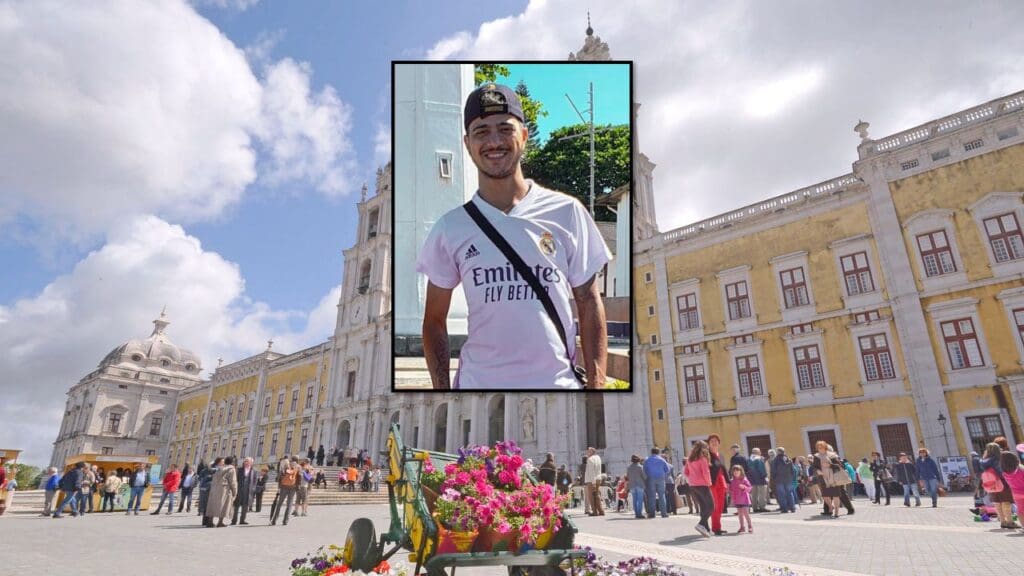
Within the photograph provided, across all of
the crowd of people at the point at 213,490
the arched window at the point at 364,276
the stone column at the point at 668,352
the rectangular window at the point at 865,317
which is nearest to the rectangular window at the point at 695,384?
the stone column at the point at 668,352

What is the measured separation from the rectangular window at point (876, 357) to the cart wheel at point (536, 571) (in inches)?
756

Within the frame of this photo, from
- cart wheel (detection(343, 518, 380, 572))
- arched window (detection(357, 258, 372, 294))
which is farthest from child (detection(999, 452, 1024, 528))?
arched window (detection(357, 258, 372, 294))

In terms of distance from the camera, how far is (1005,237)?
17500mm

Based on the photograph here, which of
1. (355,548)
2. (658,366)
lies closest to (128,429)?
(658,366)

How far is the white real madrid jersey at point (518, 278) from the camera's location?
15.6 ft

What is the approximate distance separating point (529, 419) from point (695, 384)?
884 cm

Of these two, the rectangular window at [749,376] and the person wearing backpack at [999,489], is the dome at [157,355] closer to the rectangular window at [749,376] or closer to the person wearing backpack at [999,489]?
the rectangular window at [749,376]

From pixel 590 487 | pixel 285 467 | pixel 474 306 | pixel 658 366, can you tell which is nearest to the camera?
pixel 474 306

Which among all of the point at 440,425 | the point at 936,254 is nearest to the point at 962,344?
the point at 936,254

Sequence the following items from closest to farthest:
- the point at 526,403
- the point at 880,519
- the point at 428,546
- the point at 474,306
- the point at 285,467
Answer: the point at 428,546
the point at 474,306
the point at 880,519
the point at 285,467
the point at 526,403

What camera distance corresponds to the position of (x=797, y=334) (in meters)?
20.7

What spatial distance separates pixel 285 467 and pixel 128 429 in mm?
53223

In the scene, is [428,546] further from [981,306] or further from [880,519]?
[981,306]

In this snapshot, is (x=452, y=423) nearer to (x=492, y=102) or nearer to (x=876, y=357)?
(x=876, y=357)
